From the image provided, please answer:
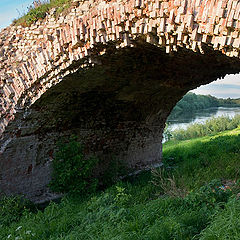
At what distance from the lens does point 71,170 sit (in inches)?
196

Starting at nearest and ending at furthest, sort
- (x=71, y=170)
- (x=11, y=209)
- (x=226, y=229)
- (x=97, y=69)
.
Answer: (x=226, y=229) < (x=97, y=69) < (x=11, y=209) < (x=71, y=170)

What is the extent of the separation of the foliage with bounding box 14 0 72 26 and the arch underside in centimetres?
103

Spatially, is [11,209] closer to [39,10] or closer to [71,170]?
[71,170]

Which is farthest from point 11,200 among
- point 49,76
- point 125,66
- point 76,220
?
point 125,66

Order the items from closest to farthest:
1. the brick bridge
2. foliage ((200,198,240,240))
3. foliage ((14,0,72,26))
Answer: foliage ((200,198,240,240)) < the brick bridge < foliage ((14,0,72,26))

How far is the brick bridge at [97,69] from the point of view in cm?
260

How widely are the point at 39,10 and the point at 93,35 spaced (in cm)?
143

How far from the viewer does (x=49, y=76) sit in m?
3.90

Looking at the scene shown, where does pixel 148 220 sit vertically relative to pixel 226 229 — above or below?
below

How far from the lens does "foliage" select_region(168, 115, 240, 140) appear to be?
67.3 ft

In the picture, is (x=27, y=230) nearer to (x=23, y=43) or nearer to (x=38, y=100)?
(x=38, y=100)

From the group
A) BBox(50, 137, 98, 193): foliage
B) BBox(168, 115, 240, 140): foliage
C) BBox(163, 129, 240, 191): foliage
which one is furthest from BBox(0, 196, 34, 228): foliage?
BBox(168, 115, 240, 140): foliage

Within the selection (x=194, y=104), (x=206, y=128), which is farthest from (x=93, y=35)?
(x=194, y=104)

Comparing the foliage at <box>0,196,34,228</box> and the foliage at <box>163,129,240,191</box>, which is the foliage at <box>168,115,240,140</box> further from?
the foliage at <box>0,196,34,228</box>
